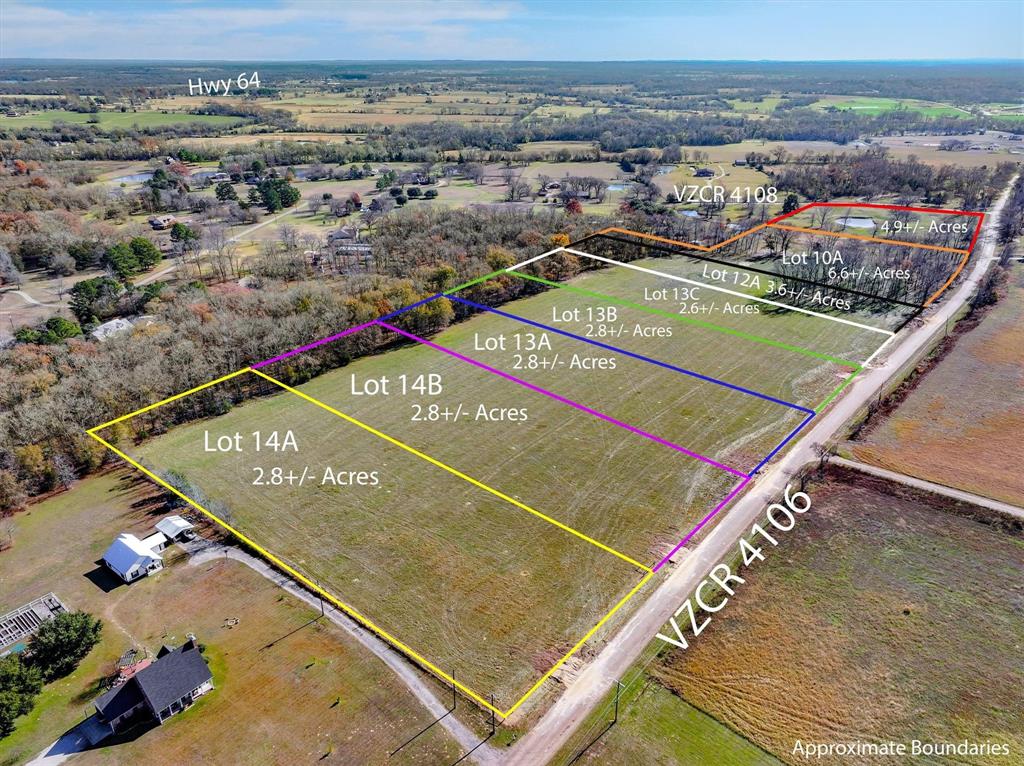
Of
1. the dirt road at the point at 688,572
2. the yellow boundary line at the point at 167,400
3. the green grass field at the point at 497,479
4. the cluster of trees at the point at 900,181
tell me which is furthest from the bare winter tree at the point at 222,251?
the cluster of trees at the point at 900,181

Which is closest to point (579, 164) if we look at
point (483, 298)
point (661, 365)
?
point (483, 298)

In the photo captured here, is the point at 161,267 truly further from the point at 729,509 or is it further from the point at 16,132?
the point at 16,132

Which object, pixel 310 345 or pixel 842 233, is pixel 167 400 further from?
pixel 842 233

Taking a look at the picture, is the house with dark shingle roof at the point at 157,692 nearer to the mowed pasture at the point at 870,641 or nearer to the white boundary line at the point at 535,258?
the mowed pasture at the point at 870,641

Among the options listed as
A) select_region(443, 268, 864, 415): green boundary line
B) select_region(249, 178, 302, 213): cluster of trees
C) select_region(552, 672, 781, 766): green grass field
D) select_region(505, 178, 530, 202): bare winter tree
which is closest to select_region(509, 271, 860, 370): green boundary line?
select_region(443, 268, 864, 415): green boundary line

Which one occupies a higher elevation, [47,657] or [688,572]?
[688,572]

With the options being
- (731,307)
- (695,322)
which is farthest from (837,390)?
(731,307)
